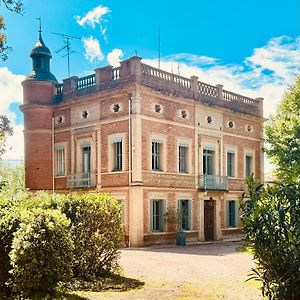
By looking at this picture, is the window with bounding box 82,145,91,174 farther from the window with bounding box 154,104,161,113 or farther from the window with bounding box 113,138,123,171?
the window with bounding box 154,104,161,113

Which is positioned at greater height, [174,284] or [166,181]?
[166,181]

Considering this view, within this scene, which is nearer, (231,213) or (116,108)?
(116,108)

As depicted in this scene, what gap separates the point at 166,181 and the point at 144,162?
1.91m

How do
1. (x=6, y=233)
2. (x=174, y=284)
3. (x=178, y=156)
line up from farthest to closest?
(x=178, y=156)
(x=174, y=284)
(x=6, y=233)

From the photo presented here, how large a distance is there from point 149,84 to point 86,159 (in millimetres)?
5818

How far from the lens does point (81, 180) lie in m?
25.2

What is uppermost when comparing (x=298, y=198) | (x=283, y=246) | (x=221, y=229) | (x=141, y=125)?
(x=141, y=125)

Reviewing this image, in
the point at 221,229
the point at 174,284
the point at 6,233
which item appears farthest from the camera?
the point at 221,229

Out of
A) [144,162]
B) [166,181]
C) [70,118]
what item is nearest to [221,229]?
[166,181]

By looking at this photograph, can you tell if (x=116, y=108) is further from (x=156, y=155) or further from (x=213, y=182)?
(x=213, y=182)

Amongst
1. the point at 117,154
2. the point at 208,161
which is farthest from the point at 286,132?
the point at 117,154

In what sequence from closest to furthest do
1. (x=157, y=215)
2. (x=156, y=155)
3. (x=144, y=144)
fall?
1. (x=144, y=144)
2. (x=157, y=215)
3. (x=156, y=155)

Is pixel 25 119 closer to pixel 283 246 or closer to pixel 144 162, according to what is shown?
pixel 144 162

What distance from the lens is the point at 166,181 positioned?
79.0ft
